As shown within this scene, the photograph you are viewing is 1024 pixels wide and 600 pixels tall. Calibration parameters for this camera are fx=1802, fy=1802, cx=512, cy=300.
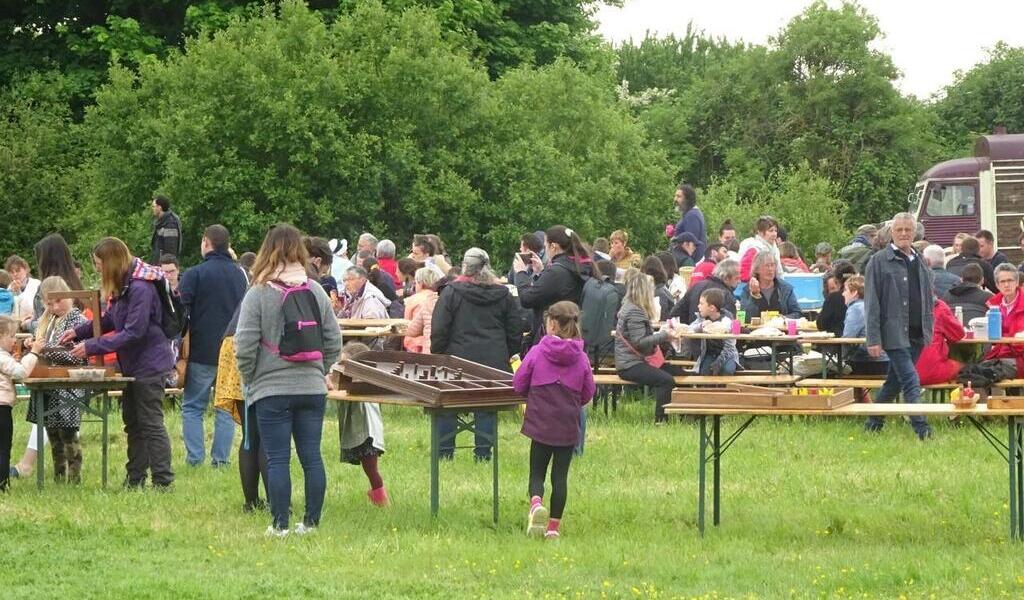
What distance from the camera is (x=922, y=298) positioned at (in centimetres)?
1516

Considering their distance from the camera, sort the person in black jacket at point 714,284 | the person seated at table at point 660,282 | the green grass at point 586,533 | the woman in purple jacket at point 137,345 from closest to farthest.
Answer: the green grass at point 586,533
the woman in purple jacket at point 137,345
the person in black jacket at point 714,284
the person seated at table at point 660,282

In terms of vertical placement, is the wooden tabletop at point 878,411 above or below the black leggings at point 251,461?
above

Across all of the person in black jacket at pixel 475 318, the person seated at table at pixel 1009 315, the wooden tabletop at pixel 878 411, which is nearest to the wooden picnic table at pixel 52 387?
the person in black jacket at pixel 475 318

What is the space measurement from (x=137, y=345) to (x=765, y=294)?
28.0 ft

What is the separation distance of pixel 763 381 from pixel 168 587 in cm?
898

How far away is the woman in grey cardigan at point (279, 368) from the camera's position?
10.7m

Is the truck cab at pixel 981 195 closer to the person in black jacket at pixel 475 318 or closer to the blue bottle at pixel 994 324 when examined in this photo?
the blue bottle at pixel 994 324

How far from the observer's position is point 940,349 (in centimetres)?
1606

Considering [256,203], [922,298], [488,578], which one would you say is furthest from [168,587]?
[256,203]

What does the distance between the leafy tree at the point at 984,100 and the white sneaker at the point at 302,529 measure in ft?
180

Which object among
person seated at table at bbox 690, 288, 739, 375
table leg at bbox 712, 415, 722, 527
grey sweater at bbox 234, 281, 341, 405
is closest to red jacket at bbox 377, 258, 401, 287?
person seated at table at bbox 690, 288, 739, 375

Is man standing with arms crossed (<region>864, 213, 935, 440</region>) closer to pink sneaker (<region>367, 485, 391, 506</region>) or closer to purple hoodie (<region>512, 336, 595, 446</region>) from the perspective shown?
purple hoodie (<region>512, 336, 595, 446</region>)

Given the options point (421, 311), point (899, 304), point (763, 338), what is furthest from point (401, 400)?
point (763, 338)

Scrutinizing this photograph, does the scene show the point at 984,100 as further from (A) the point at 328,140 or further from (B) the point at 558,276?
(B) the point at 558,276
